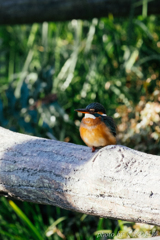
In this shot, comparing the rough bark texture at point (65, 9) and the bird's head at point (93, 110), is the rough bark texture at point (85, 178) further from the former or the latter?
the rough bark texture at point (65, 9)

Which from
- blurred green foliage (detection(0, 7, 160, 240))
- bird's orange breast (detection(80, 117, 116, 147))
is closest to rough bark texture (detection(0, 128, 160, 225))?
bird's orange breast (detection(80, 117, 116, 147))

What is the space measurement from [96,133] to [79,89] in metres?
1.56

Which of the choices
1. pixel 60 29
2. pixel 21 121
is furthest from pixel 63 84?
pixel 60 29

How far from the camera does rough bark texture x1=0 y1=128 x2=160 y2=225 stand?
1.08m

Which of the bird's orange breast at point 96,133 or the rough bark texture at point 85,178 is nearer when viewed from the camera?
the rough bark texture at point 85,178

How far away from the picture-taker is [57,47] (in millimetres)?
3340

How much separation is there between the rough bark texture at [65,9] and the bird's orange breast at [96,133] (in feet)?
5.14

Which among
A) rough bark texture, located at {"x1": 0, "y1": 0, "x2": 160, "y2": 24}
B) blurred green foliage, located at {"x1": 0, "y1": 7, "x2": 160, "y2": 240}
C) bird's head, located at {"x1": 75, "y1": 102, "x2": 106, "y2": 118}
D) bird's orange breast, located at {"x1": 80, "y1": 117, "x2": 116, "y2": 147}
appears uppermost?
rough bark texture, located at {"x1": 0, "y1": 0, "x2": 160, "y2": 24}

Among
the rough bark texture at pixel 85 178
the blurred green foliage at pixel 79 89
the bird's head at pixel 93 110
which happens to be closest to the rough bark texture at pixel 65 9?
the blurred green foliage at pixel 79 89

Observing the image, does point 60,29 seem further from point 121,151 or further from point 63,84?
point 121,151

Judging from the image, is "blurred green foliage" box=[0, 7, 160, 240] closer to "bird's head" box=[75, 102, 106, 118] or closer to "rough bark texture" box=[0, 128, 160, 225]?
"bird's head" box=[75, 102, 106, 118]

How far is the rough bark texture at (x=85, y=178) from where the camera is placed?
3.55 ft

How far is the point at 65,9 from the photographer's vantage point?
276 centimetres

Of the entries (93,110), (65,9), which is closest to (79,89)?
(65,9)
